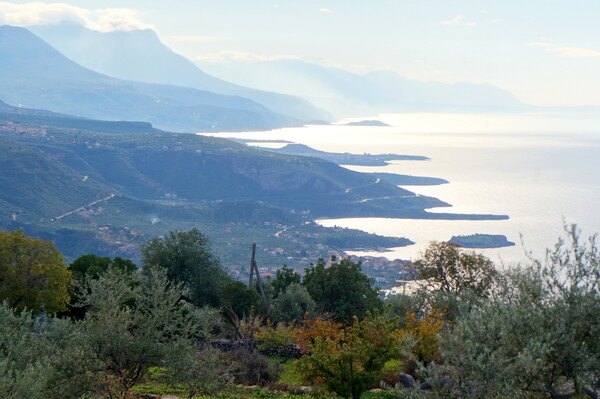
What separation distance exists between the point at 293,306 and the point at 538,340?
68.9ft

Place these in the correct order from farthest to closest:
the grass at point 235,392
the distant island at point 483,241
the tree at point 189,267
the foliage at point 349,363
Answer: the distant island at point 483,241
the tree at point 189,267
the grass at point 235,392
the foliage at point 349,363

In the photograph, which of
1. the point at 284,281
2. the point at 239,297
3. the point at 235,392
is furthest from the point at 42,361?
the point at 284,281

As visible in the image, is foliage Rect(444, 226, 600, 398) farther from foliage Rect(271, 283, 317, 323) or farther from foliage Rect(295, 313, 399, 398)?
foliage Rect(271, 283, 317, 323)

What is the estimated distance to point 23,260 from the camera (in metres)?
23.1

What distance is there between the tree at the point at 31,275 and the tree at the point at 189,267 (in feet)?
20.8

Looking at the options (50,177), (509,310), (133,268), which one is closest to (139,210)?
(50,177)

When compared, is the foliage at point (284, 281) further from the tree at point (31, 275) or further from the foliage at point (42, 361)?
the foliage at point (42, 361)

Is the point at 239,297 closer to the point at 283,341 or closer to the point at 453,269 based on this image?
the point at 283,341

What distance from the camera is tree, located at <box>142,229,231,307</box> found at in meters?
30.0

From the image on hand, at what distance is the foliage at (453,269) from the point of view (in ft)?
99.0

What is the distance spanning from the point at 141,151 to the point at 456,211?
68.5m

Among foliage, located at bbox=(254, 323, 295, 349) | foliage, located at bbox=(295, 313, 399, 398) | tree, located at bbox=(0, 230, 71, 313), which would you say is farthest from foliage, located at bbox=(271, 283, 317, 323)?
foliage, located at bbox=(295, 313, 399, 398)

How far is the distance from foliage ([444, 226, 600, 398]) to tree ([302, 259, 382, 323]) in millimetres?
21547

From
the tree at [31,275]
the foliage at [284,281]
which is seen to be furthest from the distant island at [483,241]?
the tree at [31,275]
